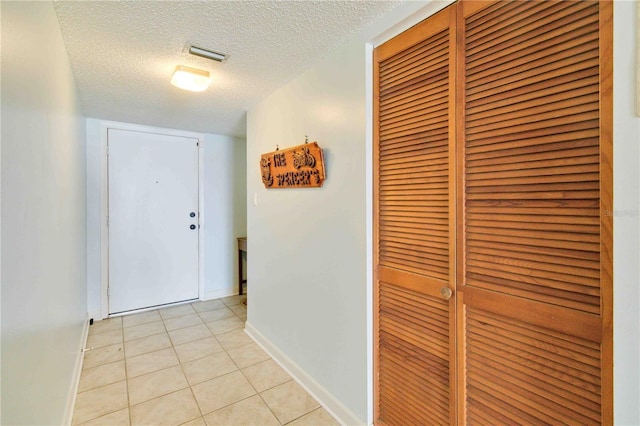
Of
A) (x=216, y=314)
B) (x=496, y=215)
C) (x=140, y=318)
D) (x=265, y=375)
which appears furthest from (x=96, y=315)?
(x=496, y=215)

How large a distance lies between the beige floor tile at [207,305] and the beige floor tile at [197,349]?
2.69 ft

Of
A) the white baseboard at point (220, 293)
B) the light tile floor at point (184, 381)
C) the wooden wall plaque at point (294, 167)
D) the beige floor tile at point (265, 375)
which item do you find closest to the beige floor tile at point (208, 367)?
the light tile floor at point (184, 381)

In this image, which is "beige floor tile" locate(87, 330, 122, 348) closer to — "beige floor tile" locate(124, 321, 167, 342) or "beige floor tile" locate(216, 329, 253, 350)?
"beige floor tile" locate(124, 321, 167, 342)

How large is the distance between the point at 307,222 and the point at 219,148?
236cm

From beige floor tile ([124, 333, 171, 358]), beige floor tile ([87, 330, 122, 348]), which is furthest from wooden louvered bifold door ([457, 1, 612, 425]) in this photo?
beige floor tile ([87, 330, 122, 348])

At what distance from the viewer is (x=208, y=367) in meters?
2.20

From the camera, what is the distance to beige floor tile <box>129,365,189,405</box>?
188 centimetres

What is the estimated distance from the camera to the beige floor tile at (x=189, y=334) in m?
2.62

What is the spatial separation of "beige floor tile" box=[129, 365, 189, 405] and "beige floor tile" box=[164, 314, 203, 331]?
Answer: 783 mm

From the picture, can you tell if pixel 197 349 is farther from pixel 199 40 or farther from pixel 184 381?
pixel 199 40

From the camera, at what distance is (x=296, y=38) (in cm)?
159

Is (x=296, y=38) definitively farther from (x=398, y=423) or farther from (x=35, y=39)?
(x=398, y=423)

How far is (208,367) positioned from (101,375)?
708 millimetres

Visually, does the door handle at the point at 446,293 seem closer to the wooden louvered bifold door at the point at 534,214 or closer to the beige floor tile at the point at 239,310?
the wooden louvered bifold door at the point at 534,214
